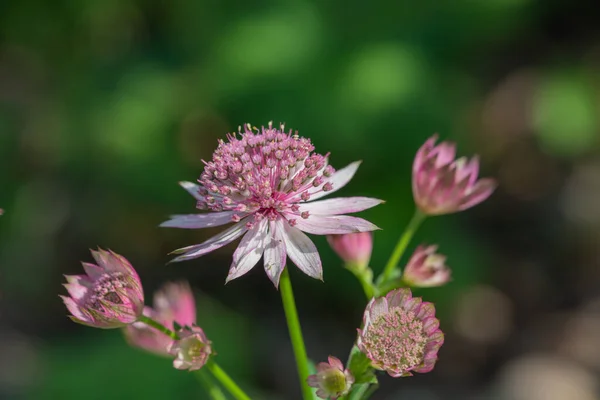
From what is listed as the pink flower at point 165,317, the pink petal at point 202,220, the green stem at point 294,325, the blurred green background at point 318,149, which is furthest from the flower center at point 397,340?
the blurred green background at point 318,149

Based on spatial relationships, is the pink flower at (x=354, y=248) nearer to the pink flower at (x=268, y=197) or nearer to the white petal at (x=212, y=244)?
the pink flower at (x=268, y=197)

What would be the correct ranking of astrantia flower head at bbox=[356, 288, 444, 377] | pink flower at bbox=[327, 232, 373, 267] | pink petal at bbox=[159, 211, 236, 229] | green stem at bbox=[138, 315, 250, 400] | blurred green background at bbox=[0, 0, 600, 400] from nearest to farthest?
astrantia flower head at bbox=[356, 288, 444, 377], green stem at bbox=[138, 315, 250, 400], pink petal at bbox=[159, 211, 236, 229], pink flower at bbox=[327, 232, 373, 267], blurred green background at bbox=[0, 0, 600, 400]

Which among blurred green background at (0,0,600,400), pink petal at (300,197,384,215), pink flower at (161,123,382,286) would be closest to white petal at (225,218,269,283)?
pink flower at (161,123,382,286)

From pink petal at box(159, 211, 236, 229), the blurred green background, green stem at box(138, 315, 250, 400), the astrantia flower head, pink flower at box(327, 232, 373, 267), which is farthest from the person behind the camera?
→ the blurred green background

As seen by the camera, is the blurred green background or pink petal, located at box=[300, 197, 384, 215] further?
the blurred green background

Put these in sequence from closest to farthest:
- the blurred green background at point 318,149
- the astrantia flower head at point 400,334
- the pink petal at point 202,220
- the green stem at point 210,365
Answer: the astrantia flower head at point 400,334, the green stem at point 210,365, the pink petal at point 202,220, the blurred green background at point 318,149

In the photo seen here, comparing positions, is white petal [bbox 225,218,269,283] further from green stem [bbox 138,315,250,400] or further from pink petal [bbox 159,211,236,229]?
green stem [bbox 138,315,250,400]
